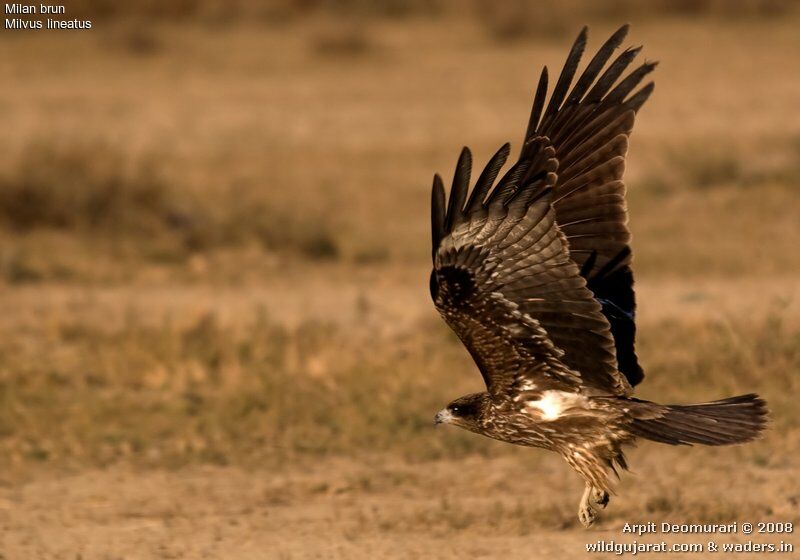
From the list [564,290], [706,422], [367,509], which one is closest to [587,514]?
[706,422]

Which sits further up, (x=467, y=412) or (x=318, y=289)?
(x=318, y=289)

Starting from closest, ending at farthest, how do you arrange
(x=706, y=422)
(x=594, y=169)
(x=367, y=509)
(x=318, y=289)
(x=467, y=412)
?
(x=706, y=422) < (x=594, y=169) < (x=467, y=412) < (x=367, y=509) < (x=318, y=289)

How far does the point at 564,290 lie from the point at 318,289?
5816 millimetres

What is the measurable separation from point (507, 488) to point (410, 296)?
385 centimetres

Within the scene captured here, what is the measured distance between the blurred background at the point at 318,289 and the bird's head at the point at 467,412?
1.68 feet

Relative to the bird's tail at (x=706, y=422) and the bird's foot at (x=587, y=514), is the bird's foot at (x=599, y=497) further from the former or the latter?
the bird's tail at (x=706, y=422)

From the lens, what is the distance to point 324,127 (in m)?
16.5

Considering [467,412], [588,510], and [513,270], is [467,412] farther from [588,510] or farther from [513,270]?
[513,270]

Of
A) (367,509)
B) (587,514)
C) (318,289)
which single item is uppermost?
(318,289)

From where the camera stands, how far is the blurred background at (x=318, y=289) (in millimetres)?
6719

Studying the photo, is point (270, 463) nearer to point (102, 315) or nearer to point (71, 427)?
point (71, 427)

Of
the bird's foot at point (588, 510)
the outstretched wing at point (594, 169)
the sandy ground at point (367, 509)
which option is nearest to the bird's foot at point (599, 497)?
the bird's foot at point (588, 510)

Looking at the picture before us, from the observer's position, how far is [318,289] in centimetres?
1109

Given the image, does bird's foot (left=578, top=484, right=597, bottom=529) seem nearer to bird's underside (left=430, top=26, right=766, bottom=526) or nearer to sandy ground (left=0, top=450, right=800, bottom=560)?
bird's underside (left=430, top=26, right=766, bottom=526)
